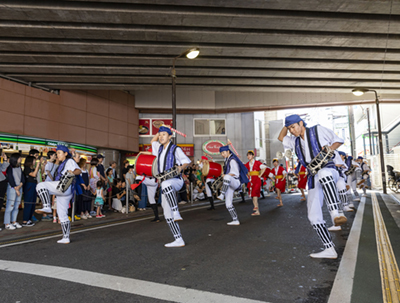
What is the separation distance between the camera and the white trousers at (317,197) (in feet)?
13.5

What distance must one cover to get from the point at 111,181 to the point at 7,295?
910cm

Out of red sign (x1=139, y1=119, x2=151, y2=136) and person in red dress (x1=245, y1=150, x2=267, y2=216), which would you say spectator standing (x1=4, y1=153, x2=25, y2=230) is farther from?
red sign (x1=139, y1=119, x2=151, y2=136)

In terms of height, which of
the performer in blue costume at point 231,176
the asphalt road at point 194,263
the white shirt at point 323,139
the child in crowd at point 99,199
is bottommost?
the asphalt road at point 194,263

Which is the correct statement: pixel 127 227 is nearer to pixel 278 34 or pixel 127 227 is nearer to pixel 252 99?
pixel 278 34

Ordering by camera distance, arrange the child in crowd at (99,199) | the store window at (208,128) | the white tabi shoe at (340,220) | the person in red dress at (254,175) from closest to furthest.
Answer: the white tabi shoe at (340,220) < the person in red dress at (254,175) < the child in crowd at (99,199) < the store window at (208,128)

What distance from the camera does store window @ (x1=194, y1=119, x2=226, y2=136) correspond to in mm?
25922

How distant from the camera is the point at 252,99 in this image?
25.7 meters

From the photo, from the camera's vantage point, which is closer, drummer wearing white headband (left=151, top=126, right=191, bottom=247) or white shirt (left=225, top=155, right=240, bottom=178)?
drummer wearing white headband (left=151, top=126, right=191, bottom=247)

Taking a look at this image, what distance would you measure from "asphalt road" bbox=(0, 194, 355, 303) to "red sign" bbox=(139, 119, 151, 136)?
61.9ft

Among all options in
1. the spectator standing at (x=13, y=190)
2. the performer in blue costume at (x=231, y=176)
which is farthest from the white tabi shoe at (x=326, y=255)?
the spectator standing at (x=13, y=190)

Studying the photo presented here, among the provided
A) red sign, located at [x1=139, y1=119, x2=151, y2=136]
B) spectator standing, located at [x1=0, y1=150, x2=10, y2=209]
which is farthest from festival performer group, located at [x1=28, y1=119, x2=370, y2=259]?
red sign, located at [x1=139, y1=119, x2=151, y2=136]

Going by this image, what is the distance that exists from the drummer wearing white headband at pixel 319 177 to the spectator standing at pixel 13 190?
7087 millimetres

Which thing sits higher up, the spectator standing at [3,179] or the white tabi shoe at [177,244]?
the spectator standing at [3,179]

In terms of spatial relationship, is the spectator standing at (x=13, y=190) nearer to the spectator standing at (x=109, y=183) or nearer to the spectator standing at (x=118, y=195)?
the spectator standing at (x=118, y=195)
